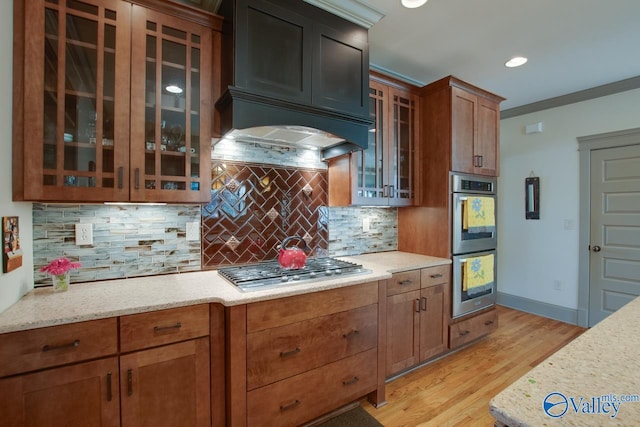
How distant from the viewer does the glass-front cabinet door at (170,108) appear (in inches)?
61.7

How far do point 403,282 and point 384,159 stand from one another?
1.06 m

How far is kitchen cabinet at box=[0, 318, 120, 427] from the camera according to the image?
1.13 m

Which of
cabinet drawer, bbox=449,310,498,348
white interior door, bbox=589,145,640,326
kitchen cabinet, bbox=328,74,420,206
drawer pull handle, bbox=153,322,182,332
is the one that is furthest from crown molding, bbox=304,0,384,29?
white interior door, bbox=589,145,640,326

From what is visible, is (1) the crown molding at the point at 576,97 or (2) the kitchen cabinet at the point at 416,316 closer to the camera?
(2) the kitchen cabinet at the point at 416,316

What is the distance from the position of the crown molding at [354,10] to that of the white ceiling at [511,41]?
38mm

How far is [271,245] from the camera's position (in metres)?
2.31

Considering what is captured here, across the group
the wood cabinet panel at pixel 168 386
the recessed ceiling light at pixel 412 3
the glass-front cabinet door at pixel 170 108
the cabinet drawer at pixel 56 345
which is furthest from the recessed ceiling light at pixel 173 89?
the recessed ceiling light at pixel 412 3

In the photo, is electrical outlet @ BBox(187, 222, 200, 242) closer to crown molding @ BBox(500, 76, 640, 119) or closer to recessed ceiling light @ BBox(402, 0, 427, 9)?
recessed ceiling light @ BBox(402, 0, 427, 9)

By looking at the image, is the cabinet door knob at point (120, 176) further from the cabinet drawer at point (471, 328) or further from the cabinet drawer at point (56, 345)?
the cabinet drawer at point (471, 328)

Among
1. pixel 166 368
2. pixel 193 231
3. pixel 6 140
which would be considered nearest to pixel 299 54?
pixel 193 231

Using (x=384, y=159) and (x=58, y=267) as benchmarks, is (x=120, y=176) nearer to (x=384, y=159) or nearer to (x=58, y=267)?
(x=58, y=267)

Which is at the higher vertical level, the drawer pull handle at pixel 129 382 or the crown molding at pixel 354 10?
the crown molding at pixel 354 10

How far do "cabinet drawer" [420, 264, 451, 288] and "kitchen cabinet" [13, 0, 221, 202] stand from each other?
1778 mm

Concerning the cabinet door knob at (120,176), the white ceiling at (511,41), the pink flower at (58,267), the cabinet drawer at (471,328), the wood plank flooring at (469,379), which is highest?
the white ceiling at (511,41)
